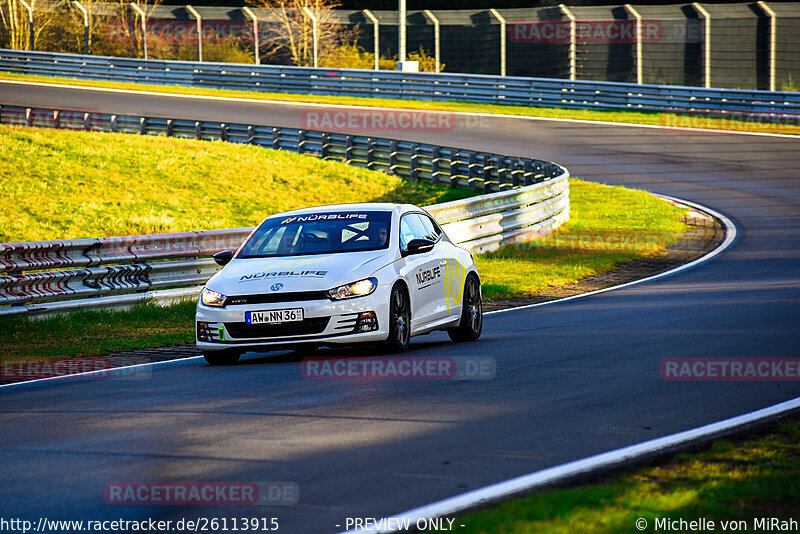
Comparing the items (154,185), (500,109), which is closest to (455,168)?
(154,185)

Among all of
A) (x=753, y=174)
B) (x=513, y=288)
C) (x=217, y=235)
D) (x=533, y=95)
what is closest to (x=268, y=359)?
(x=217, y=235)

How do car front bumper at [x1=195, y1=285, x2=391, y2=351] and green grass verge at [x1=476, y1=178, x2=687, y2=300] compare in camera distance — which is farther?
green grass verge at [x1=476, y1=178, x2=687, y2=300]

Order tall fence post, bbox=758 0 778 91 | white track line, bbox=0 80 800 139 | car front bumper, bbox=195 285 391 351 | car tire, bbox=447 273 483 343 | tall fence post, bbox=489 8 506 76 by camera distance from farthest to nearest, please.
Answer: tall fence post, bbox=489 8 506 76 < tall fence post, bbox=758 0 778 91 < white track line, bbox=0 80 800 139 < car tire, bbox=447 273 483 343 < car front bumper, bbox=195 285 391 351

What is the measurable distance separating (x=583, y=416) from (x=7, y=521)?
12.3 ft

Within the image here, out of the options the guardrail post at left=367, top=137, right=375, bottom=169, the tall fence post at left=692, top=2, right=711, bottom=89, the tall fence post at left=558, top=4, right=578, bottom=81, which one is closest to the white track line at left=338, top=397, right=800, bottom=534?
the guardrail post at left=367, top=137, right=375, bottom=169

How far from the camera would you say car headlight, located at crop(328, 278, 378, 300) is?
34.3 ft

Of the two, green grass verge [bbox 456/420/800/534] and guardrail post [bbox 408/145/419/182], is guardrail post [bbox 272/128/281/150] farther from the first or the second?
green grass verge [bbox 456/420/800/534]

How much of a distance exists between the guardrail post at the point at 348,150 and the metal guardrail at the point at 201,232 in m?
0.03

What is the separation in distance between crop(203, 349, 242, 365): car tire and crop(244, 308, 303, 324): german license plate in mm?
646

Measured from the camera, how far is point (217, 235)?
16141mm

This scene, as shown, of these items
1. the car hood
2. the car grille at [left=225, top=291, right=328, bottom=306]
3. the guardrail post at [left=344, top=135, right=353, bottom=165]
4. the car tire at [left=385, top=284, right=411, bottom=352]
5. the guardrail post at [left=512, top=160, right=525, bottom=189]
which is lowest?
the guardrail post at [left=344, top=135, right=353, bottom=165]

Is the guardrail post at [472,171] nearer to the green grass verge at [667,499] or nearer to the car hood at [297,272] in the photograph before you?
the car hood at [297,272]

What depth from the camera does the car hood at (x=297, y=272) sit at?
10.5 m

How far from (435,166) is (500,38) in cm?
1727
